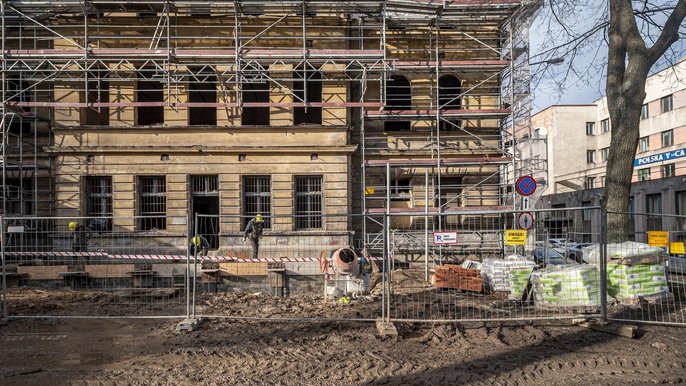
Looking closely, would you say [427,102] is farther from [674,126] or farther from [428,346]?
[674,126]

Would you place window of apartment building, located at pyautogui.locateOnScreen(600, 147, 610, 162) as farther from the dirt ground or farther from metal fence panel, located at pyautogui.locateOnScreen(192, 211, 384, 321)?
the dirt ground

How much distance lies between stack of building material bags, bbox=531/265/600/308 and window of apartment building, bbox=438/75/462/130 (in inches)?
416

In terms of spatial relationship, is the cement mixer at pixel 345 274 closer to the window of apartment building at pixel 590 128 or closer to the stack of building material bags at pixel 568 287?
the stack of building material bags at pixel 568 287

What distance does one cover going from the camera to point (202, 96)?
1839cm

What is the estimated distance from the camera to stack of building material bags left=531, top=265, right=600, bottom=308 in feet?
25.0

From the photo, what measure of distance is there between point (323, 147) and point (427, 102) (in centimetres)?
454

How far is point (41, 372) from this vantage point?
580 cm

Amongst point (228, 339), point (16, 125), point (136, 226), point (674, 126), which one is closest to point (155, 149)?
point (136, 226)

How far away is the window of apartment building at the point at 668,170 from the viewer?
30.2m

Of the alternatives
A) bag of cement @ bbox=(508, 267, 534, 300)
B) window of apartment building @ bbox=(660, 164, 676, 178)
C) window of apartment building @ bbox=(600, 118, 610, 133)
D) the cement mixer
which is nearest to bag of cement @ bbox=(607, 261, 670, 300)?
bag of cement @ bbox=(508, 267, 534, 300)

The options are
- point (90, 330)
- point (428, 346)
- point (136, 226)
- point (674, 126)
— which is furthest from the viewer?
point (674, 126)

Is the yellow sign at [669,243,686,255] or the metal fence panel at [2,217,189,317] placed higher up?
the yellow sign at [669,243,686,255]

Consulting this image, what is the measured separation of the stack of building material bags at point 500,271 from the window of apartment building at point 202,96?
38.6 feet

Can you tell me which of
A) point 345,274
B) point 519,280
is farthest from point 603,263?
point 345,274
